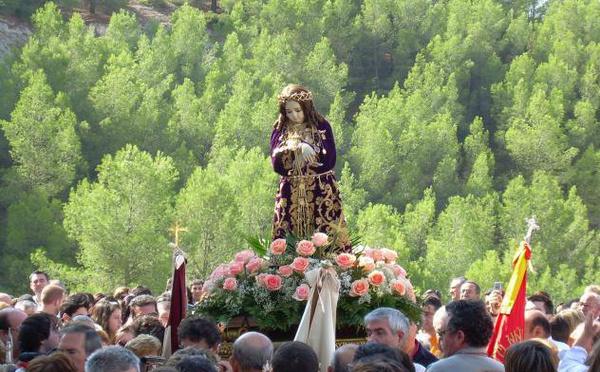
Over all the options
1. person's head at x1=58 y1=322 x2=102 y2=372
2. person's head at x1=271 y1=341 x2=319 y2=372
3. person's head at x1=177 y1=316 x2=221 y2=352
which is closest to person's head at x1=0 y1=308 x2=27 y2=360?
person's head at x1=177 y1=316 x2=221 y2=352

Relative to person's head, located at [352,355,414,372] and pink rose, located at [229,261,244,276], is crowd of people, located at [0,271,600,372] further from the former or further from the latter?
pink rose, located at [229,261,244,276]

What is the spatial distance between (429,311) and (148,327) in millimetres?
3451

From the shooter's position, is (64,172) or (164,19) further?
(164,19)

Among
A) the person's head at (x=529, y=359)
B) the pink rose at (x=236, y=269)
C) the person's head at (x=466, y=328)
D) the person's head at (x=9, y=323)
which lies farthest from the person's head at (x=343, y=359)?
the pink rose at (x=236, y=269)

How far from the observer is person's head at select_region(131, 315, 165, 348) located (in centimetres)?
1109

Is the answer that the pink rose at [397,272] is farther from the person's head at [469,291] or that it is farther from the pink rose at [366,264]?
the person's head at [469,291]

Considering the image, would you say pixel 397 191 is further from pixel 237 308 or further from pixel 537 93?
pixel 237 308

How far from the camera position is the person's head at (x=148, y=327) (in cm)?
1109

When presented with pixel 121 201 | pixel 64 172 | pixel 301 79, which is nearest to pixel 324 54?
pixel 301 79

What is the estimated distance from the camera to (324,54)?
284ft

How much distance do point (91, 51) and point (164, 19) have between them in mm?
22318

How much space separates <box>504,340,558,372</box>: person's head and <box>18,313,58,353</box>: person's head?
125 inches

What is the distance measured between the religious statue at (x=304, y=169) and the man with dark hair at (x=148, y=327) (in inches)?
76.1

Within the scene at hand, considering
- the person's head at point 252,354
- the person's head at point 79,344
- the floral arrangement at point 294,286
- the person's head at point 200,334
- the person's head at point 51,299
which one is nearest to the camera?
the person's head at point 252,354
